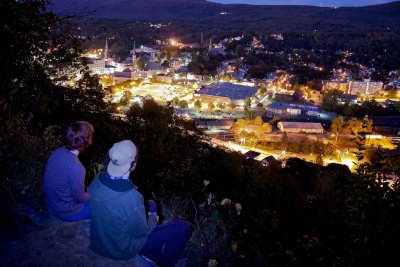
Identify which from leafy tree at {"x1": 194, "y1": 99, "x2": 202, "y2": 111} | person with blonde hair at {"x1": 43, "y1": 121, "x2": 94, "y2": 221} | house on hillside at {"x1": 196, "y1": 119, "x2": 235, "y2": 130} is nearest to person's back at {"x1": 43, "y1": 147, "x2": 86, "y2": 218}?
person with blonde hair at {"x1": 43, "y1": 121, "x2": 94, "y2": 221}

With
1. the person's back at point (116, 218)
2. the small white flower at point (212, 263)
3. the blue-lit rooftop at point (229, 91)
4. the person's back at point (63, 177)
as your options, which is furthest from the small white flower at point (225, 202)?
the blue-lit rooftop at point (229, 91)

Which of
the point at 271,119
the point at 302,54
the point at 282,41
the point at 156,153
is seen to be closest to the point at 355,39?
the point at 282,41

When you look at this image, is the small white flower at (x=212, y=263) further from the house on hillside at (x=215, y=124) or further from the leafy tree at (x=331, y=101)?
the leafy tree at (x=331, y=101)

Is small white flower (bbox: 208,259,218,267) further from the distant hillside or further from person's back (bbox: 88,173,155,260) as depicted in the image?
the distant hillside

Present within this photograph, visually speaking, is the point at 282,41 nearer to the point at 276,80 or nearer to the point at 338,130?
the point at 276,80

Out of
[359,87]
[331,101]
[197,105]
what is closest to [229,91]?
[197,105]
